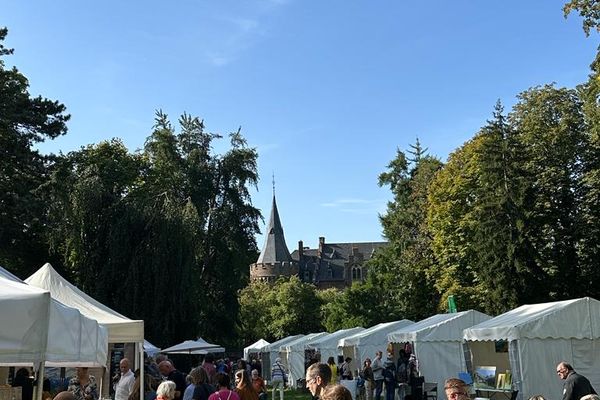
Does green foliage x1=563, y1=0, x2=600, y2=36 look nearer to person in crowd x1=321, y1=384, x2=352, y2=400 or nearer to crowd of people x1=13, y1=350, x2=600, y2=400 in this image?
crowd of people x1=13, y1=350, x2=600, y2=400

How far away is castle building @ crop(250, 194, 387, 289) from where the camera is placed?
323ft

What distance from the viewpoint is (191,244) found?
2883 cm

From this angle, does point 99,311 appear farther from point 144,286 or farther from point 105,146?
point 105,146

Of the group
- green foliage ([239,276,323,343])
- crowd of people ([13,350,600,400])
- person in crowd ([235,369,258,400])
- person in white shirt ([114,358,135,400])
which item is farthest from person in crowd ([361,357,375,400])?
green foliage ([239,276,323,343])

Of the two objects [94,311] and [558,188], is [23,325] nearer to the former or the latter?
[94,311]

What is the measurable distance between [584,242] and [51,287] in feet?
87.8

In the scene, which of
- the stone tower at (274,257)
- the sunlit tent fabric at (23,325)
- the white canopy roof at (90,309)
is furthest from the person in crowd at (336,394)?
the stone tower at (274,257)

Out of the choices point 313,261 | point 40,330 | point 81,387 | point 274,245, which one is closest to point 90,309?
point 81,387

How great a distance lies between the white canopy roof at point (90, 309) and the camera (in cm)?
1098

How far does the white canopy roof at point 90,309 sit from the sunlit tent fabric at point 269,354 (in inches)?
976

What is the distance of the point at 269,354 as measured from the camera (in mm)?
38219

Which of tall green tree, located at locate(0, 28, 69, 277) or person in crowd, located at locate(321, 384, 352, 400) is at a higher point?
tall green tree, located at locate(0, 28, 69, 277)

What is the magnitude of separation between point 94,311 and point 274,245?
3486 inches

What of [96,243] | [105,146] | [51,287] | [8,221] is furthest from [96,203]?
[51,287]
